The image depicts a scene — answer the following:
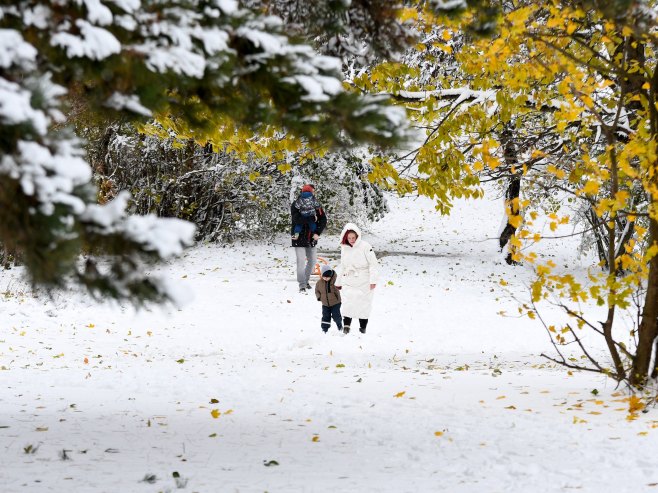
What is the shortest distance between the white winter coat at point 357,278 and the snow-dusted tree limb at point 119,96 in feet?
22.1

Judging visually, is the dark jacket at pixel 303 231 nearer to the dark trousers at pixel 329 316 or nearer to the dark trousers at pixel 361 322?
the dark trousers at pixel 329 316

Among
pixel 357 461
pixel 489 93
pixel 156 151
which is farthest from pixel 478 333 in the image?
pixel 156 151

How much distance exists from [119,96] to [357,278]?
751cm

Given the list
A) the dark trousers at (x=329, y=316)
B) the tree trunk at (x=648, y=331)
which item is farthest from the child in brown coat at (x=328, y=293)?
the tree trunk at (x=648, y=331)

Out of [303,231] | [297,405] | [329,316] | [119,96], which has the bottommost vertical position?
[297,405]

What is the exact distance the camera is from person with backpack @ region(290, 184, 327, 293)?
13.1m

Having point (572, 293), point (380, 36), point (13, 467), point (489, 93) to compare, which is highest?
point (489, 93)

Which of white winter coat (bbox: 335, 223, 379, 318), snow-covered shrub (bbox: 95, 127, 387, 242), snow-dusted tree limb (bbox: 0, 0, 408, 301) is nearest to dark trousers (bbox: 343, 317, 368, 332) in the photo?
white winter coat (bbox: 335, 223, 379, 318)

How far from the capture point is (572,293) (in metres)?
4.77

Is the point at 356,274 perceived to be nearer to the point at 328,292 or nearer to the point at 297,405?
the point at 328,292

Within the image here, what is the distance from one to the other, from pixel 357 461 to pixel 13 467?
6.80ft

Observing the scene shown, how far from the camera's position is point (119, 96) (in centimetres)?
269

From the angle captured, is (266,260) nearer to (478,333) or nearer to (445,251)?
(445,251)

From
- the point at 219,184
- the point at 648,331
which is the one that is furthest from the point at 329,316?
the point at 219,184
